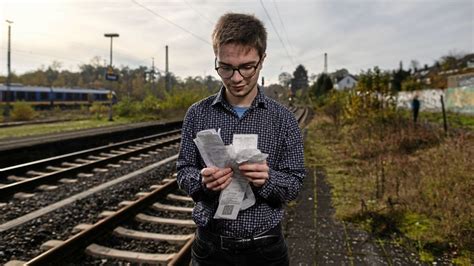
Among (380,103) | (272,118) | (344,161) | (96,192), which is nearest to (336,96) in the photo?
(380,103)

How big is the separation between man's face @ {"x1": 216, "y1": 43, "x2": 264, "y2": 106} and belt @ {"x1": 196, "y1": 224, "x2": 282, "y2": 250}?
69cm

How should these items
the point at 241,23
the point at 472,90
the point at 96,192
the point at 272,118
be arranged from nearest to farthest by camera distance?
the point at 241,23
the point at 272,118
the point at 96,192
the point at 472,90

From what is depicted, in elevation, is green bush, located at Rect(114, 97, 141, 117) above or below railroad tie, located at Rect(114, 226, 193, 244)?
above

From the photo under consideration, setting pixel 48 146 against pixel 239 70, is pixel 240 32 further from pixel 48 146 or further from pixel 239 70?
pixel 48 146

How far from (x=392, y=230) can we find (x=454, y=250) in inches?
28.7

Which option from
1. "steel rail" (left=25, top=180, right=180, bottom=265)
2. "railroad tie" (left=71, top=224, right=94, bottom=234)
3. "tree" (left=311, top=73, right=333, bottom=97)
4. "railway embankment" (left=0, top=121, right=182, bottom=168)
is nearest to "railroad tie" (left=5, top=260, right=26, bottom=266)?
"steel rail" (left=25, top=180, right=180, bottom=265)

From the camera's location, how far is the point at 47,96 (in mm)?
47531

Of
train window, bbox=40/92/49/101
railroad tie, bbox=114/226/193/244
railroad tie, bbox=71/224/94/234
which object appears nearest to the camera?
railroad tie, bbox=114/226/193/244

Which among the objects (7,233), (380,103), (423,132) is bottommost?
(7,233)

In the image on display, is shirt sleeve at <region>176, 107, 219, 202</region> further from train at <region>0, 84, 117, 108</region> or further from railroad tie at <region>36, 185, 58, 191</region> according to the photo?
train at <region>0, 84, 117, 108</region>

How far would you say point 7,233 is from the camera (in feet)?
16.3

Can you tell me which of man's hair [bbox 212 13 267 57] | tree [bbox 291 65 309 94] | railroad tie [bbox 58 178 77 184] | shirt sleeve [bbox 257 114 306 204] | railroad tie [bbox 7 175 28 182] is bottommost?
railroad tie [bbox 58 178 77 184]

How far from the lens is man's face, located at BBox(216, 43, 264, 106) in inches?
69.5

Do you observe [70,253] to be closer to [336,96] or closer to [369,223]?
[369,223]
